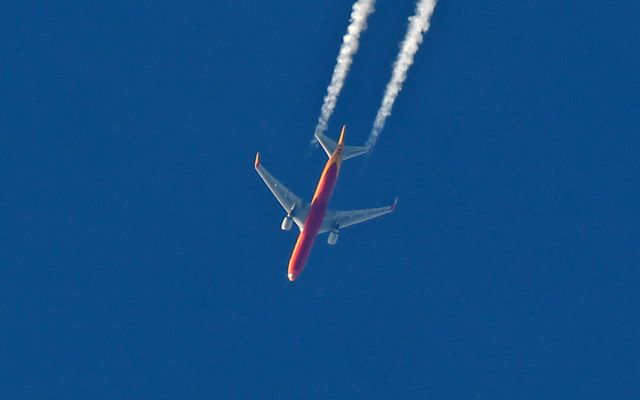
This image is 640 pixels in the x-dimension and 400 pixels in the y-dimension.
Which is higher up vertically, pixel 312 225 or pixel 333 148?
pixel 333 148

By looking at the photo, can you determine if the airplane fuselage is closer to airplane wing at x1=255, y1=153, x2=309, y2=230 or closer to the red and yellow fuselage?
the red and yellow fuselage

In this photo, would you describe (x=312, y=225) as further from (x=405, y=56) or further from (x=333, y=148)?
(x=405, y=56)

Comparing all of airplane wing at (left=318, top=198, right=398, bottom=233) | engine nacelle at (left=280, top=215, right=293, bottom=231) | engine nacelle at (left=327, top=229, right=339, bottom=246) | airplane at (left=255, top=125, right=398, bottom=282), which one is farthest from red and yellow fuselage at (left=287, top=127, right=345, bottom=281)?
airplane wing at (left=318, top=198, right=398, bottom=233)

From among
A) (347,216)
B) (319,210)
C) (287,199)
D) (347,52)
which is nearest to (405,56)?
(347,52)

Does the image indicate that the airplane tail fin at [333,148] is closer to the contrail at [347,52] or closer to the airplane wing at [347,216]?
the contrail at [347,52]

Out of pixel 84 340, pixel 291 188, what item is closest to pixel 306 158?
pixel 291 188

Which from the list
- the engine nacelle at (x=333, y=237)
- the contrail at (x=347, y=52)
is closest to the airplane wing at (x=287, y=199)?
the engine nacelle at (x=333, y=237)

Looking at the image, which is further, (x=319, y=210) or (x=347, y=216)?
(x=347, y=216)
